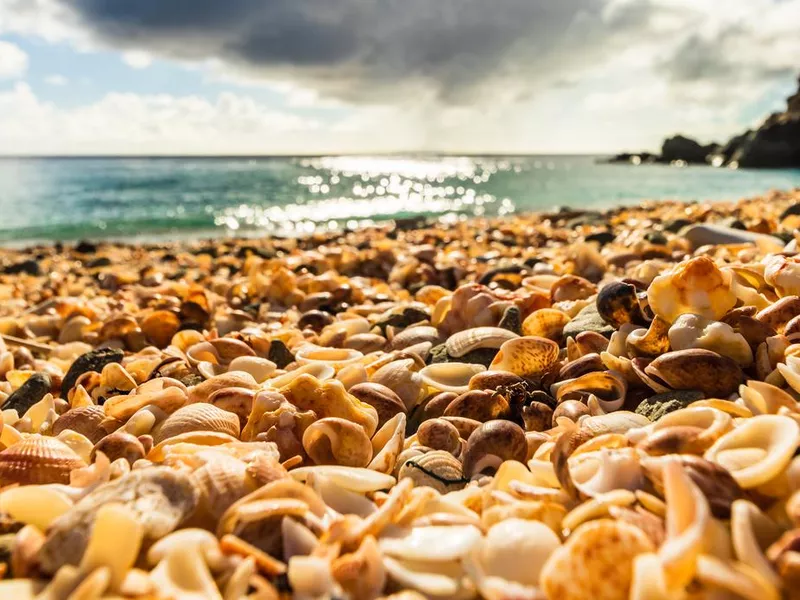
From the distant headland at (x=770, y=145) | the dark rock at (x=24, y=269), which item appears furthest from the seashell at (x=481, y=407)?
the distant headland at (x=770, y=145)

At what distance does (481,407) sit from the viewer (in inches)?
79.7

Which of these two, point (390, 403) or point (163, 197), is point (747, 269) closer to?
point (390, 403)

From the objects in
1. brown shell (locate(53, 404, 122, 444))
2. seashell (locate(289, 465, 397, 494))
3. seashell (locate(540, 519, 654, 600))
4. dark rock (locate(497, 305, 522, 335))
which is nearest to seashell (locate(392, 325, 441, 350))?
dark rock (locate(497, 305, 522, 335))

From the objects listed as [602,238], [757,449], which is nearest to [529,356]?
[757,449]

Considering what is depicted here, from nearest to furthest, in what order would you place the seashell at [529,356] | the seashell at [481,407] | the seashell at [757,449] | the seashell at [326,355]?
the seashell at [757,449] → the seashell at [481,407] → the seashell at [529,356] → the seashell at [326,355]

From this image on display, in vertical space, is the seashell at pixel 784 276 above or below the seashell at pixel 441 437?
above

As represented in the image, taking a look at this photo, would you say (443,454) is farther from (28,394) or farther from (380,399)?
(28,394)

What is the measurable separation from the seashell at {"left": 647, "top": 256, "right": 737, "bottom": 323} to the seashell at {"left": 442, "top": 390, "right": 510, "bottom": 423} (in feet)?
2.05

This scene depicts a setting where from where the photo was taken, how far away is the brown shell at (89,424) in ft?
6.73

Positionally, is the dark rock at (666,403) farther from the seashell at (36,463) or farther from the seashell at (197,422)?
the seashell at (36,463)

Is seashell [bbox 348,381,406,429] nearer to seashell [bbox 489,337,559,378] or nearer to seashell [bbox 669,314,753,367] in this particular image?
seashell [bbox 489,337,559,378]

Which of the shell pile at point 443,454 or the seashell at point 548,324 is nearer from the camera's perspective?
the shell pile at point 443,454

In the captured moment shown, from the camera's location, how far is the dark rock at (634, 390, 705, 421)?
1747mm

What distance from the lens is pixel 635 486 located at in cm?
124
